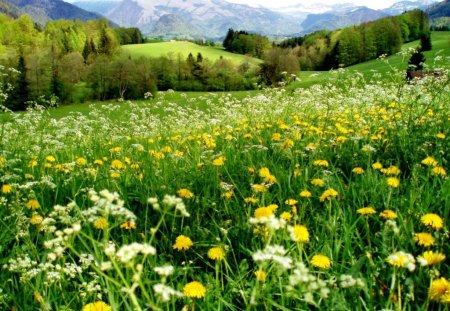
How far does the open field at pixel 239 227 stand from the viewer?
1698 millimetres

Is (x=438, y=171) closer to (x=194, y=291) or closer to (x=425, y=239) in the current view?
(x=425, y=239)

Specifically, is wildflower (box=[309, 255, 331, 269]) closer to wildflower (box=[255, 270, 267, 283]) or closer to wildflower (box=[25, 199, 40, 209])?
wildflower (box=[255, 270, 267, 283])

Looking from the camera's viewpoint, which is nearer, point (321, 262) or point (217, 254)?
point (321, 262)

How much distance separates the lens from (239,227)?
2.73m

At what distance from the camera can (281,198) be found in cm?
314

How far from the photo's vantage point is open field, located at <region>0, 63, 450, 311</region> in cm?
170

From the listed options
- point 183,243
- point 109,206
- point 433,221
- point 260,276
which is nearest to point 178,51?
point 183,243

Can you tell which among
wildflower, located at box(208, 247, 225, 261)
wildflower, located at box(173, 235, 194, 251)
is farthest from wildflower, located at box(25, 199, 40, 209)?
wildflower, located at box(208, 247, 225, 261)

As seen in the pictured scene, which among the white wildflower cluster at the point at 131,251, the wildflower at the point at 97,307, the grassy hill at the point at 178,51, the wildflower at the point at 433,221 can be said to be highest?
the grassy hill at the point at 178,51

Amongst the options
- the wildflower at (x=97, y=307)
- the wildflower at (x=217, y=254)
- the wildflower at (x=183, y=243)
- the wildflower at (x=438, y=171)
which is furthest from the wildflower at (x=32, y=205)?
the wildflower at (x=438, y=171)

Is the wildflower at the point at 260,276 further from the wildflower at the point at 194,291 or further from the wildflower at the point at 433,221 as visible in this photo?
the wildflower at the point at 433,221

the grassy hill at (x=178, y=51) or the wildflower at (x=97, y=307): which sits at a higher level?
the grassy hill at (x=178, y=51)

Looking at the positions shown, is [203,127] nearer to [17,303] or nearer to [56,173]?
[56,173]

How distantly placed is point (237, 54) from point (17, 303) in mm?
136712
